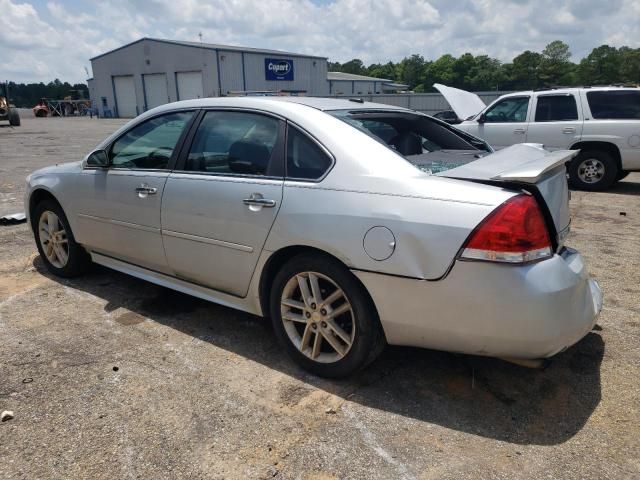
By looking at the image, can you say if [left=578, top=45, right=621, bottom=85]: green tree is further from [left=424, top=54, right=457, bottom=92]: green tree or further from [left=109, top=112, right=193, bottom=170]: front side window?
[left=109, top=112, right=193, bottom=170]: front side window

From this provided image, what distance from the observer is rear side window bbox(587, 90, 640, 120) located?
349 inches

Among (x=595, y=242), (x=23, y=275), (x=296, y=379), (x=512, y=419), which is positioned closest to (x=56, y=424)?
(x=296, y=379)

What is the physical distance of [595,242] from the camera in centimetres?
575

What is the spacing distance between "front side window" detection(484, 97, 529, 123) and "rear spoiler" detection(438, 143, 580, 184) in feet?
23.6

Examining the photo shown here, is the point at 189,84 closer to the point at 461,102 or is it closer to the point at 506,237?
the point at 461,102

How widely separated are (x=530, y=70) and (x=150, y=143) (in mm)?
104449

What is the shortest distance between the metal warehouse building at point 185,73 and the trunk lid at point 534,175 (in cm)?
3960

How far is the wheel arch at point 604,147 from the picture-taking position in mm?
9000

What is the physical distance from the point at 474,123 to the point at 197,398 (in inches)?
351

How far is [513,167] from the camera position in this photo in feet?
8.84

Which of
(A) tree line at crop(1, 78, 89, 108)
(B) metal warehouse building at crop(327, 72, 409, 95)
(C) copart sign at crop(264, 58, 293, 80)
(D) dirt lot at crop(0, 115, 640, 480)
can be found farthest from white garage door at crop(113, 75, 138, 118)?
(D) dirt lot at crop(0, 115, 640, 480)

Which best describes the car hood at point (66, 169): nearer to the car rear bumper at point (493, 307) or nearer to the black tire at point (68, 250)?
the black tire at point (68, 250)

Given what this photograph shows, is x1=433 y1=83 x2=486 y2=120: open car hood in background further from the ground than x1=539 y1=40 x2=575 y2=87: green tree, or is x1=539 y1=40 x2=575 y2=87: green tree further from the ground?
x1=539 y1=40 x2=575 y2=87: green tree

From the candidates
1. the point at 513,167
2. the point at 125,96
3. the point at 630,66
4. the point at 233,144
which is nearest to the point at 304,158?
the point at 233,144
